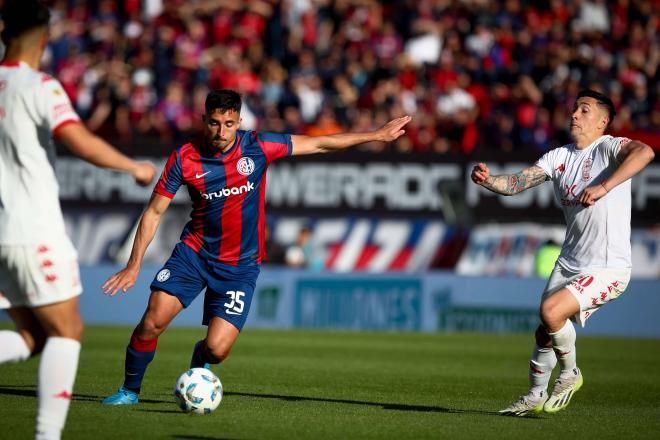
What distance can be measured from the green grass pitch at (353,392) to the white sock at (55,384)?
1040 mm

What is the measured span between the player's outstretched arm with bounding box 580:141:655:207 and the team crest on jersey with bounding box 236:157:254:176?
2773mm

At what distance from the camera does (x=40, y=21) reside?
6055 millimetres

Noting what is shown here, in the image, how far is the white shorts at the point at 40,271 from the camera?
600 cm

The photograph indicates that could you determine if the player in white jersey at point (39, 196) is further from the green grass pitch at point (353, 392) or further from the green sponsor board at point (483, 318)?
the green sponsor board at point (483, 318)

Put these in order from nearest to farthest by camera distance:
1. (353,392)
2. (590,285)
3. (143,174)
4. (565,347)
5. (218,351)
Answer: (143,174) < (590,285) < (565,347) < (218,351) < (353,392)

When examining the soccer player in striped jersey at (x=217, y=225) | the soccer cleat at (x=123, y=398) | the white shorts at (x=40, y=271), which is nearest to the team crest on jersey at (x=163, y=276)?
the soccer player in striped jersey at (x=217, y=225)

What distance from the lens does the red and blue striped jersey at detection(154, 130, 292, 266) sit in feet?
29.9

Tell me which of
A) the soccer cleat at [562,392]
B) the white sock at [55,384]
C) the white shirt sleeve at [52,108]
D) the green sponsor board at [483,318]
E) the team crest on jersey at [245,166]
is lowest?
the green sponsor board at [483,318]

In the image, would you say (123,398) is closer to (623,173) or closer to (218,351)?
(218,351)

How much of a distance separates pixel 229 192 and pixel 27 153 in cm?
327

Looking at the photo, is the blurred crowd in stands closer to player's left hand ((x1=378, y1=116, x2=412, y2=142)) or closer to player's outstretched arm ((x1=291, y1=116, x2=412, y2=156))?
player's outstretched arm ((x1=291, y1=116, x2=412, y2=156))

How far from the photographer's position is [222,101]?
8.70m

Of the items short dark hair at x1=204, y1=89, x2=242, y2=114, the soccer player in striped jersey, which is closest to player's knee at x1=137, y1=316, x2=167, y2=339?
the soccer player in striped jersey


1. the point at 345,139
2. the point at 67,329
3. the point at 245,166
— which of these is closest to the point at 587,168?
the point at 345,139
